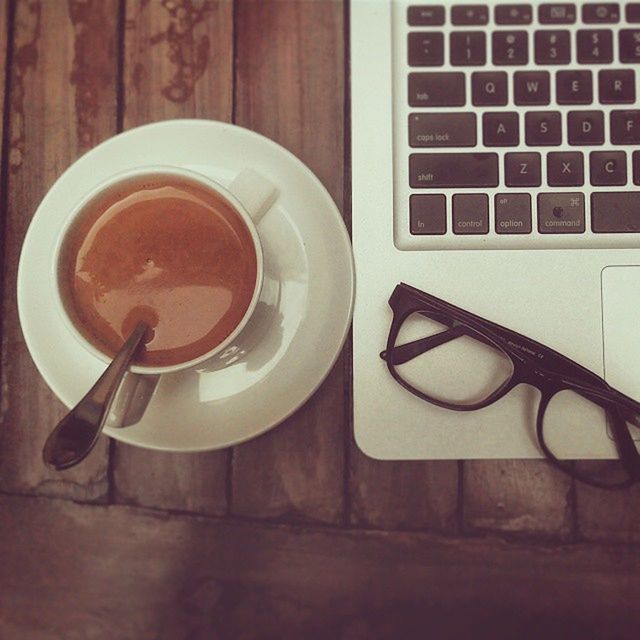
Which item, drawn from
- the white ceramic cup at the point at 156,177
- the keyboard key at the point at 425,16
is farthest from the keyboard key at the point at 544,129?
the white ceramic cup at the point at 156,177

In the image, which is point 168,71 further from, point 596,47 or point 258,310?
point 596,47

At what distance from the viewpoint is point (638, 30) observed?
52cm

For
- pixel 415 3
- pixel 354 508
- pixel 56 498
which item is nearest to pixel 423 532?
pixel 354 508

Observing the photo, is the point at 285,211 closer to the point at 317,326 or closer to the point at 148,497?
the point at 317,326

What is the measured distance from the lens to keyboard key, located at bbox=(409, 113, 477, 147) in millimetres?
517

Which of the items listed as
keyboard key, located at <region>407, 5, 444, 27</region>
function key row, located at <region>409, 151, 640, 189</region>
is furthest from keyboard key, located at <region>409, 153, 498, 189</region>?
keyboard key, located at <region>407, 5, 444, 27</region>

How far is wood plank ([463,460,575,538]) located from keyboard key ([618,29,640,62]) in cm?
32

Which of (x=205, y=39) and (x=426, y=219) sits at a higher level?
(x=205, y=39)

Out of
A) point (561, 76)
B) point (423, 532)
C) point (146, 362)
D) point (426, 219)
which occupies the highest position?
point (561, 76)

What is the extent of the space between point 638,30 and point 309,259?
307 millimetres

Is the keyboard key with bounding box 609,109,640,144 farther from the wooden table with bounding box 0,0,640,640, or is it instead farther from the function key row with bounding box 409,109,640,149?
A: the wooden table with bounding box 0,0,640,640

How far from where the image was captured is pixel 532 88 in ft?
1.70

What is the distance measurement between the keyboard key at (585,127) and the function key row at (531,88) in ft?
0.03

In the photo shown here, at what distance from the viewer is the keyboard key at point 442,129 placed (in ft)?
1.69
